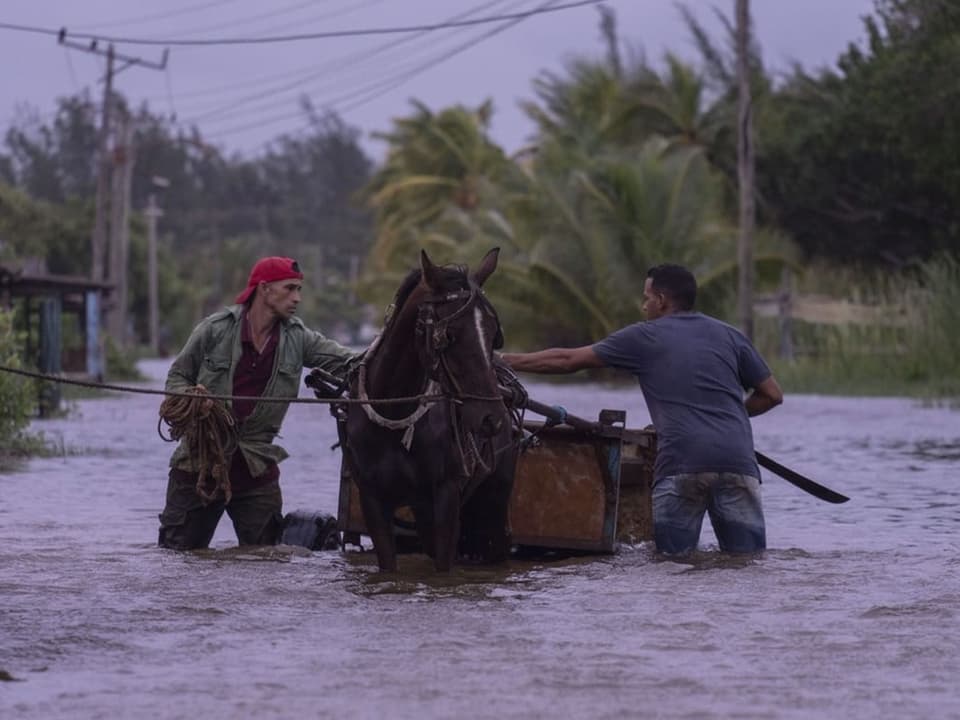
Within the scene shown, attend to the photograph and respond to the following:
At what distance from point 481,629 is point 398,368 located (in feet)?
4.67

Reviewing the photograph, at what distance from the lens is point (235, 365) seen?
958cm

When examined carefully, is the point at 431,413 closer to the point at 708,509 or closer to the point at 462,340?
the point at 462,340

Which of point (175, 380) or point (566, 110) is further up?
point (566, 110)

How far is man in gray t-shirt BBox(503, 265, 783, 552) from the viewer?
923 centimetres

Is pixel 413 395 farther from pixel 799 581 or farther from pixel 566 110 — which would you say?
pixel 566 110

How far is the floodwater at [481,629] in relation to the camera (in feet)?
20.7

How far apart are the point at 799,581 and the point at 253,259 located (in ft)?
370

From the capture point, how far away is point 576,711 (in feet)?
19.9

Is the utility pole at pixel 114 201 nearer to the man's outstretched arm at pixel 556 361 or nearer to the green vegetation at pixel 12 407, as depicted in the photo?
the green vegetation at pixel 12 407

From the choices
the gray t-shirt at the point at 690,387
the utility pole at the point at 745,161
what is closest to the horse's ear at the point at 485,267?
the gray t-shirt at the point at 690,387

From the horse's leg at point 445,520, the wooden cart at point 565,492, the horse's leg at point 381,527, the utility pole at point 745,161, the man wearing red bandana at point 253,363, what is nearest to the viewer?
the horse's leg at point 445,520

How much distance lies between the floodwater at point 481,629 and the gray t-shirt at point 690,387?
0.59 meters

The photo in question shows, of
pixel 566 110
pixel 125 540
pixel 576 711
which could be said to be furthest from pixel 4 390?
pixel 566 110

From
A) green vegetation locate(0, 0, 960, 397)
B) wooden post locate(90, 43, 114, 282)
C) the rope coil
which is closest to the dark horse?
the rope coil
